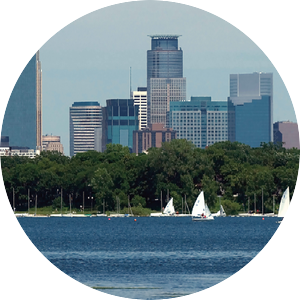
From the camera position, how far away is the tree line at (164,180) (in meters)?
75.3

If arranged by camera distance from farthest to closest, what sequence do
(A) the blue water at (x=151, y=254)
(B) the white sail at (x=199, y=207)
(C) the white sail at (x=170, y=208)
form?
(C) the white sail at (x=170, y=208), (B) the white sail at (x=199, y=207), (A) the blue water at (x=151, y=254)

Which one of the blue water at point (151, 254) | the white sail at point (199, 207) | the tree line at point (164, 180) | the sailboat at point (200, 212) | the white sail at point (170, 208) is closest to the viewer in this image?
the blue water at point (151, 254)

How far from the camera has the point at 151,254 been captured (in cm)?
3478

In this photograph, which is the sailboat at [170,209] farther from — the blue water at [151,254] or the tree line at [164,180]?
the blue water at [151,254]

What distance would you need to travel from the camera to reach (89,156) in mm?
89312

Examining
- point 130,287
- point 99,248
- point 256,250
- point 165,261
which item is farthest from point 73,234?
point 130,287

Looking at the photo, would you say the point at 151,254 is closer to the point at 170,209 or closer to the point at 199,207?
the point at 199,207

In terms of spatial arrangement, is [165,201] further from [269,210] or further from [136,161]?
[269,210]

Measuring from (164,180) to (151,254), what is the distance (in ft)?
139

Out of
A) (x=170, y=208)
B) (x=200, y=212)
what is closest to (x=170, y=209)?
(x=170, y=208)

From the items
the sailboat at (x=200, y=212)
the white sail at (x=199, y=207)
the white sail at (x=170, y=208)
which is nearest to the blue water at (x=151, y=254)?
the sailboat at (x=200, y=212)

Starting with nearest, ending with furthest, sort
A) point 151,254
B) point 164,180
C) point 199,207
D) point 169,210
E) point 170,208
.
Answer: point 151,254, point 199,207, point 170,208, point 169,210, point 164,180

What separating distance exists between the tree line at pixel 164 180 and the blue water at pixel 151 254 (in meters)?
15.1

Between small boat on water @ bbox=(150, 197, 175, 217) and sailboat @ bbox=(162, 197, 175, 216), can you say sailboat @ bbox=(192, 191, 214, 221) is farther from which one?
sailboat @ bbox=(162, 197, 175, 216)
